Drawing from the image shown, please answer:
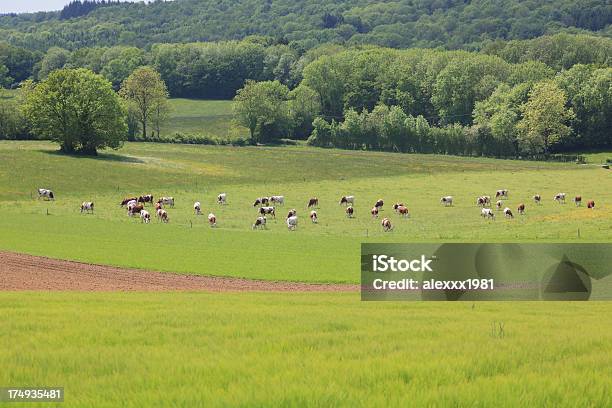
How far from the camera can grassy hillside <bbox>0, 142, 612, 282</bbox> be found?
39.4m

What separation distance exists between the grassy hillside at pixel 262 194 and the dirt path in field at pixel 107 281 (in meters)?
1.54

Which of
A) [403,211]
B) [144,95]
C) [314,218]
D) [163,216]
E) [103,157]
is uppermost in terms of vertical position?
[144,95]

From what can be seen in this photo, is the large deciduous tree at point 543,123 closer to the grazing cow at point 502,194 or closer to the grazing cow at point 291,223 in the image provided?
the grazing cow at point 502,194

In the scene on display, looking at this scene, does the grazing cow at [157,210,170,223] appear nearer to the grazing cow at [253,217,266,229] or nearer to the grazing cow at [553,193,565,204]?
the grazing cow at [253,217,266,229]

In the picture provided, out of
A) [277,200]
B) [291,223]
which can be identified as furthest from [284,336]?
[277,200]

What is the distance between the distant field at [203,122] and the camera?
523 feet

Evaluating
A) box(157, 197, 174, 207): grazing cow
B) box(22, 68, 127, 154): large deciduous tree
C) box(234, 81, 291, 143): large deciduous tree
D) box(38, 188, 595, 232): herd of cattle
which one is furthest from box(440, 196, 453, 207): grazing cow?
box(234, 81, 291, 143): large deciduous tree

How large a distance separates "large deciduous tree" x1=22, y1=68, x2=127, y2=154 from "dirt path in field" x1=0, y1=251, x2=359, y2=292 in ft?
235

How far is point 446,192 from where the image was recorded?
78812 mm

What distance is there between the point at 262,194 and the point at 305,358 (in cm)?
6734

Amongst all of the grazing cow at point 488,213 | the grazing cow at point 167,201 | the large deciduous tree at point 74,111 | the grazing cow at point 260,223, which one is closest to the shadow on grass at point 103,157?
the large deciduous tree at point 74,111

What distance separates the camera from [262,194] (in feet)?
253

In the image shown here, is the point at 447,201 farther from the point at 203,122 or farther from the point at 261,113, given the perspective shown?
the point at 203,122

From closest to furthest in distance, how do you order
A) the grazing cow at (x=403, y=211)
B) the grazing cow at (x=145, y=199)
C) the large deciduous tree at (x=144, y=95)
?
1. the grazing cow at (x=403, y=211)
2. the grazing cow at (x=145, y=199)
3. the large deciduous tree at (x=144, y=95)
